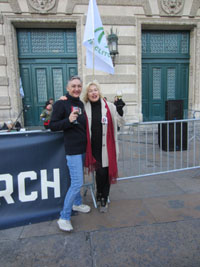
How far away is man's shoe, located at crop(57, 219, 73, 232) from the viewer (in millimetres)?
2658

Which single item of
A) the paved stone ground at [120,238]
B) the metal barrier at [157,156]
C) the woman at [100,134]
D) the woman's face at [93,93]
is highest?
the woman's face at [93,93]

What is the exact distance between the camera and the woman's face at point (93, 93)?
285cm

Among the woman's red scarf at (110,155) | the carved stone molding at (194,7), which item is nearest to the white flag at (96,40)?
the woman's red scarf at (110,155)

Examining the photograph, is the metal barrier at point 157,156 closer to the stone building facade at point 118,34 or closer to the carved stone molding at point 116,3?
the stone building facade at point 118,34

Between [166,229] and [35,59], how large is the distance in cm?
885

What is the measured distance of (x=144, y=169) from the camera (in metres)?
4.97

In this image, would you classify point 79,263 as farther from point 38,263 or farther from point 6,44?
point 6,44

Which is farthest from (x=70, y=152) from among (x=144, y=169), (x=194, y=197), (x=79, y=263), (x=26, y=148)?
(x=144, y=169)

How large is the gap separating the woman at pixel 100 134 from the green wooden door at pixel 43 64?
7.17 meters

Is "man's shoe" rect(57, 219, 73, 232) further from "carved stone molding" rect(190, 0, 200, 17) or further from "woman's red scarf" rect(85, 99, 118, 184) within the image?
"carved stone molding" rect(190, 0, 200, 17)

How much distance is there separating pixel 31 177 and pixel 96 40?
2380 millimetres

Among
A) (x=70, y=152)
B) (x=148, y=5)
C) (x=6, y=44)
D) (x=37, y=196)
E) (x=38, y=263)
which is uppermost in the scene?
(x=148, y=5)

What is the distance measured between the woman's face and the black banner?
2.15 feet

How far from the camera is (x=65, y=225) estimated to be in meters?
2.69
